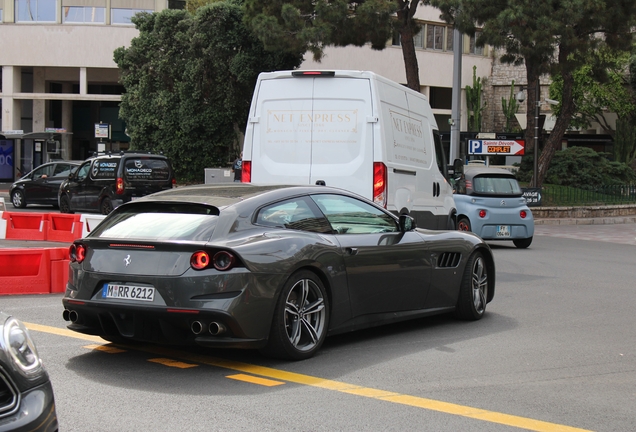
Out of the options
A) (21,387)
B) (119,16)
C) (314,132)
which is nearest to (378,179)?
(314,132)

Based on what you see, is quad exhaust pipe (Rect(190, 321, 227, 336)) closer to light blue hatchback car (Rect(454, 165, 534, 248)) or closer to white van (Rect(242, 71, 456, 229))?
white van (Rect(242, 71, 456, 229))

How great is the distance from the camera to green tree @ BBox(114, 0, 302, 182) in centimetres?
3806

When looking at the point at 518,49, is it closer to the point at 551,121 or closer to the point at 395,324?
the point at 395,324

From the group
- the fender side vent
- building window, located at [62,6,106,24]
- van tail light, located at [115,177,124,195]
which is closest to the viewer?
the fender side vent

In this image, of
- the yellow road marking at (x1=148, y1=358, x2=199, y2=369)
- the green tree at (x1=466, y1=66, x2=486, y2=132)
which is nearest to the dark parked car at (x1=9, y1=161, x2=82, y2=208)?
the yellow road marking at (x1=148, y1=358, x2=199, y2=369)

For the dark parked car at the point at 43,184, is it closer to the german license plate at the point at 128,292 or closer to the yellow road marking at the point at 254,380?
the german license plate at the point at 128,292

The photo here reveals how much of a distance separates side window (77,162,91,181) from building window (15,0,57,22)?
1013 inches

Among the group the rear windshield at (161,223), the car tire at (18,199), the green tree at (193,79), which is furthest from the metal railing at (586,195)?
the rear windshield at (161,223)

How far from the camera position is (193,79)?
38188 mm

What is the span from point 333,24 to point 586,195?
10635 mm

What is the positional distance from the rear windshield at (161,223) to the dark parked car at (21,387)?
8.47 feet

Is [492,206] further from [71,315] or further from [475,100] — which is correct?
[475,100]

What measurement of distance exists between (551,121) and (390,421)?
50.7m

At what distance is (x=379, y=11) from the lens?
2942 cm
